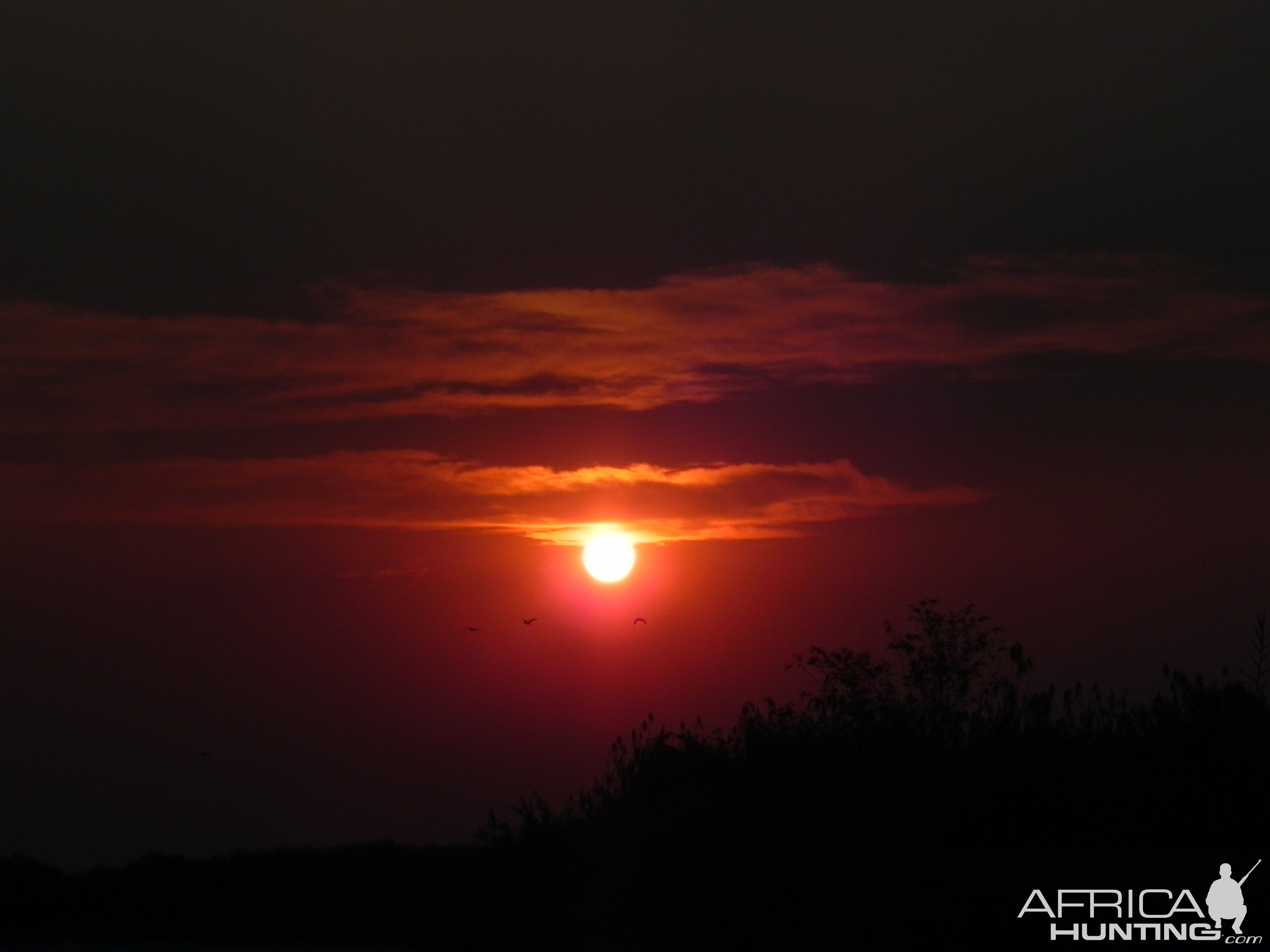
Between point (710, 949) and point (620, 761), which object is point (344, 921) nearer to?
point (620, 761)

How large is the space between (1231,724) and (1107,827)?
2346 millimetres

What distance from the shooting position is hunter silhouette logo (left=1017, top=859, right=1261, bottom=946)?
11.4m

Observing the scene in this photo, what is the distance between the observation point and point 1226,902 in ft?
37.6

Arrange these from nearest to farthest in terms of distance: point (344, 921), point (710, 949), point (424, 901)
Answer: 1. point (710, 949)
2. point (424, 901)
3. point (344, 921)

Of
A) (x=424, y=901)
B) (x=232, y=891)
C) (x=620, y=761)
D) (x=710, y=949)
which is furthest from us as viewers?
(x=232, y=891)

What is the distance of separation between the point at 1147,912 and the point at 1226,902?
0.66 meters

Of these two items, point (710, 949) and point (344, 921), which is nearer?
point (710, 949)

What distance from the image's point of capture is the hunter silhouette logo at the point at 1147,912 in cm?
1144

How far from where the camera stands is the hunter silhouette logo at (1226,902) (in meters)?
11.4

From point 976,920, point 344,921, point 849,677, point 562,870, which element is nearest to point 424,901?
point 344,921

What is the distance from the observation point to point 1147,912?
1184 cm

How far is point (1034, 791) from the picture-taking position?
1502cm

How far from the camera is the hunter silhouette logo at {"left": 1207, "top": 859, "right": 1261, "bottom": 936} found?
37.4ft

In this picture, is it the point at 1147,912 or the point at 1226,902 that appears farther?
the point at 1147,912
